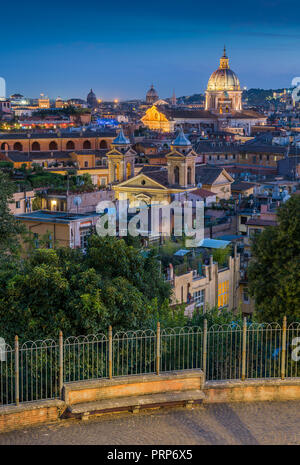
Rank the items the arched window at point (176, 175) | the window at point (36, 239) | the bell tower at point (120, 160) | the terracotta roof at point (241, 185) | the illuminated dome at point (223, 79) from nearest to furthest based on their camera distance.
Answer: the window at point (36, 239) → the arched window at point (176, 175) → the bell tower at point (120, 160) → the terracotta roof at point (241, 185) → the illuminated dome at point (223, 79)

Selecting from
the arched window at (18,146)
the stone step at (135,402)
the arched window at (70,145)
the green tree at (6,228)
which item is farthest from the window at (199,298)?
the arched window at (70,145)

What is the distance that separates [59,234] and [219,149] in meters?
47.0

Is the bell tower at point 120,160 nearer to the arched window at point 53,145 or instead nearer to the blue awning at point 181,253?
the blue awning at point 181,253

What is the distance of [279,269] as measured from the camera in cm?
1459

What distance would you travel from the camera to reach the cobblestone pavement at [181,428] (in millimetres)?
8086

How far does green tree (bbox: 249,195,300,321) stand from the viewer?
14.2 meters

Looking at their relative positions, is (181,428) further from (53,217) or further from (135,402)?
(53,217)

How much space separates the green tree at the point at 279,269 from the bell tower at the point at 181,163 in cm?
2992

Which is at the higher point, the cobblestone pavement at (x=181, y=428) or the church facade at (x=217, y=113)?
the church facade at (x=217, y=113)

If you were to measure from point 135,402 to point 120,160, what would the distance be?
41.0 meters

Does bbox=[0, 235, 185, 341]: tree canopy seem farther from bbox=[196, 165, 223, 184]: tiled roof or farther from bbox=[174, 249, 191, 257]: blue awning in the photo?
bbox=[196, 165, 223, 184]: tiled roof

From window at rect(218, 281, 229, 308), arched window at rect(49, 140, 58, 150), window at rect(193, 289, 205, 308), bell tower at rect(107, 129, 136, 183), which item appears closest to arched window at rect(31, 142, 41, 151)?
arched window at rect(49, 140, 58, 150)

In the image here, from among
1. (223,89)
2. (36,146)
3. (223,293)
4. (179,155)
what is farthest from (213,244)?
Result: (223,89)

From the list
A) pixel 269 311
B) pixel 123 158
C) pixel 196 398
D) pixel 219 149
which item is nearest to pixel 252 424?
pixel 196 398
